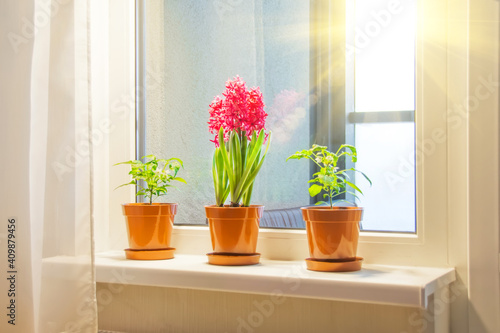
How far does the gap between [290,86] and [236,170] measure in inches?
11.0

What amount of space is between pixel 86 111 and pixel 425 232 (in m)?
0.84

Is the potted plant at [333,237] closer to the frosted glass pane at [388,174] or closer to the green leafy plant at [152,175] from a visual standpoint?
the frosted glass pane at [388,174]

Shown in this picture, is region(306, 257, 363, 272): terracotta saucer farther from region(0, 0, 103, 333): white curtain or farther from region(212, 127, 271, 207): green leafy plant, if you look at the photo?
region(0, 0, 103, 333): white curtain

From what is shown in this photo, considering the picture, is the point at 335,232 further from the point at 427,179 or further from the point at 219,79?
the point at 219,79

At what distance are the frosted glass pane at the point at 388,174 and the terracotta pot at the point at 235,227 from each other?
0.28 m

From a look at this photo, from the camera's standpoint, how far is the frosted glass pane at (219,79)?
4.67 feet

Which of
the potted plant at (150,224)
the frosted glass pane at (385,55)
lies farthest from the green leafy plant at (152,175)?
the frosted glass pane at (385,55)

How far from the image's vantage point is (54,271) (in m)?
1.26

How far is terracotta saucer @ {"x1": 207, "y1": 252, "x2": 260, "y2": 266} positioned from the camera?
127 cm

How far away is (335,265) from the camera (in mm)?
1156

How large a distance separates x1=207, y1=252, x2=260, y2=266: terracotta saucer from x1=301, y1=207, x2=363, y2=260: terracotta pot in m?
0.17

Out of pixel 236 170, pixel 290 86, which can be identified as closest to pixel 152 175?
pixel 236 170

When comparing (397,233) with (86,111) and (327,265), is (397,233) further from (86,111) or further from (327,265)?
(86,111)

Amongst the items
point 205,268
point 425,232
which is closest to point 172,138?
point 205,268
